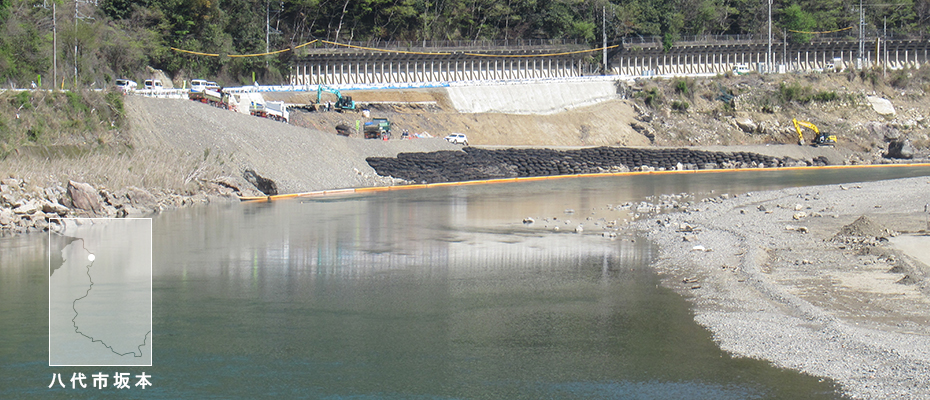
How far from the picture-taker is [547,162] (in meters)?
64.2

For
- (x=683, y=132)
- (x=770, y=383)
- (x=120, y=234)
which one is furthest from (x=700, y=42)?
(x=770, y=383)

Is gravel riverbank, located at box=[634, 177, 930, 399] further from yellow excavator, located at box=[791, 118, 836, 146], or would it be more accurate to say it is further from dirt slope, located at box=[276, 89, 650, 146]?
yellow excavator, located at box=[791, 118, 836, 146]

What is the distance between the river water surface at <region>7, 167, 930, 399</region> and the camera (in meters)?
14.0

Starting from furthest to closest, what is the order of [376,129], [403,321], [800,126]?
1. [800,126]
2. [376,129]
3. [403,321]

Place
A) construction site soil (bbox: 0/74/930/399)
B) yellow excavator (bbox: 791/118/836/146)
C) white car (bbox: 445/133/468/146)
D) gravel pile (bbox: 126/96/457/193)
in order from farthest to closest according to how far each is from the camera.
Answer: yellow excavator (bbox: 791/118/836/146)
white car (bbox: 445/133/468/146)
gravel pile (bbox: 126/96/457/193)
construction site soil (bbox: 0/74/930/399)

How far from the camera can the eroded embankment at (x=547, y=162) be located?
57.0 meters

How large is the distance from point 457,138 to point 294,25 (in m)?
40.8

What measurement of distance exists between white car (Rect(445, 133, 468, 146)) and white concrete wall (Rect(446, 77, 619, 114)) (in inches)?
428

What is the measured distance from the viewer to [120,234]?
30484 mm

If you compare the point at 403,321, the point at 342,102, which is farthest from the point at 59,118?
the point at 403,321

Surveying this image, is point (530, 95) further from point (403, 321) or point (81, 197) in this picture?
point (403, 321)

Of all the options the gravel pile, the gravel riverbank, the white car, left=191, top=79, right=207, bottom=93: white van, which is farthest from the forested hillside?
the gravel riverbank

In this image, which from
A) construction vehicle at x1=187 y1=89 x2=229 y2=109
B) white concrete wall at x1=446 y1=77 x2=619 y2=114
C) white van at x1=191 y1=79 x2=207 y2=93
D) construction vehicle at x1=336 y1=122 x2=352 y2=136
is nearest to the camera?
construction vehicle at x1=187 y1=89 x2=229 y2=109

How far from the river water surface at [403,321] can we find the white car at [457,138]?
1422 inches
